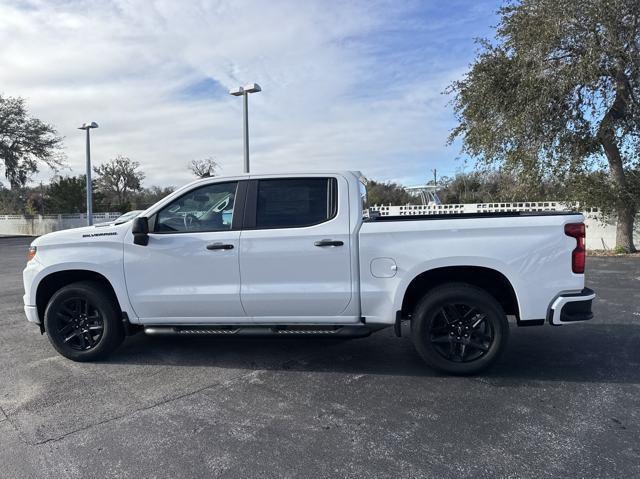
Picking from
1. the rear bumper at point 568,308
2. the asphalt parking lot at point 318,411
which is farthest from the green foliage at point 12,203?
the rear bumper at point 568,308

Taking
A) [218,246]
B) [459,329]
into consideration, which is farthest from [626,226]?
[218,246]

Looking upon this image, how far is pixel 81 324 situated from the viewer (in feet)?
16.7

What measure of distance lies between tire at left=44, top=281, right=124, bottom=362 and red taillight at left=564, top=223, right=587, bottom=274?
172 inches

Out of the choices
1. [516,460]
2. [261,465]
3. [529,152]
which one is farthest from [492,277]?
[529,152]

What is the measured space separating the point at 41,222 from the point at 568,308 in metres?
41.0

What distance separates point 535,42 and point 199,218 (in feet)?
40.5

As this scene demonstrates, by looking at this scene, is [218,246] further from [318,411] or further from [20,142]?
[20,142]

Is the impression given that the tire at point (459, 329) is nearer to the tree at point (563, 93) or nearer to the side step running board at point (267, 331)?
the side step running board at point (267, 331)

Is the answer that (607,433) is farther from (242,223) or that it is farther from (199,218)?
(199,218)

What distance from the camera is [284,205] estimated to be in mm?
4801

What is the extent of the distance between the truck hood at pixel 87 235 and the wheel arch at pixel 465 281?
287 cm

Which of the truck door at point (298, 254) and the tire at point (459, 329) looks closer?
the tire at point (459, 329)

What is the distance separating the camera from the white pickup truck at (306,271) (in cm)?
435

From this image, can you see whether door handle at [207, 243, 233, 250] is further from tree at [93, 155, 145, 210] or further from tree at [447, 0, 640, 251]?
tree at [93, 155, 145, 210]
